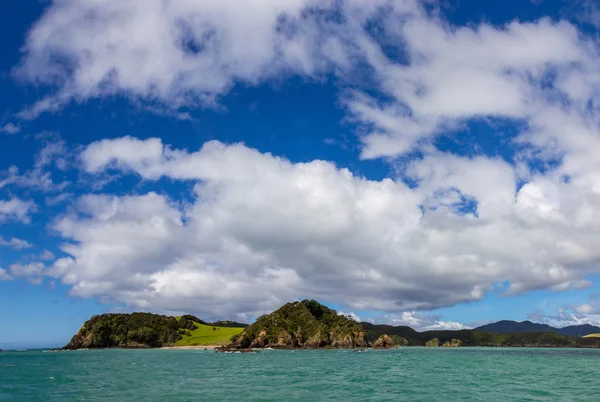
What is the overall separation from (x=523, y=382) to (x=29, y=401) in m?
69.4

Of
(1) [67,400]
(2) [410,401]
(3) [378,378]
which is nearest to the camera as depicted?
(2) [410,401]

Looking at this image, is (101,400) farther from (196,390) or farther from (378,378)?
(378,378)

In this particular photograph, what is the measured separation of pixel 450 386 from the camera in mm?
63938

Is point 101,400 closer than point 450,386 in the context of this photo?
Yes

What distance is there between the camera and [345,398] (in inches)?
2056

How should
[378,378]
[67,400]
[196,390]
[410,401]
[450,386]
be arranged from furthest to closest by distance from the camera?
[378,378], [450,386], [196,390], [67,400], [410,401]

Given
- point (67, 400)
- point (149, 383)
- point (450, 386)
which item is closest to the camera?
point (67, 400)

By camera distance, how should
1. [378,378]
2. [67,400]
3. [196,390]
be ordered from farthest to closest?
[378,378]
[196,390]
[67,400]

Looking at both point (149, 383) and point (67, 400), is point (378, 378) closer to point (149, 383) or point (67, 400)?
point (149, 383)

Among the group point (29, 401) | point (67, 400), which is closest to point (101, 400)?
point (67, 400)

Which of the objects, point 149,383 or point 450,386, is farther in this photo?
point 149,383

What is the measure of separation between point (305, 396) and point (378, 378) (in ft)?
89.4

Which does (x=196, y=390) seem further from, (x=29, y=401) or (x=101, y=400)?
(x=29, y=401)

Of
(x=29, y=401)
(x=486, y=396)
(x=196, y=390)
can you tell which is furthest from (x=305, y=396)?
(x=29, y=401)
